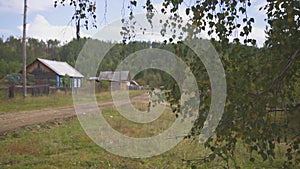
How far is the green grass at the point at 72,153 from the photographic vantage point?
661 cm

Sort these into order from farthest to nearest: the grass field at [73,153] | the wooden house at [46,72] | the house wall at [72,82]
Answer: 1. the wooden house at [46,72]
2. the house wall at [72,82]
3. the grass field at [73,153]

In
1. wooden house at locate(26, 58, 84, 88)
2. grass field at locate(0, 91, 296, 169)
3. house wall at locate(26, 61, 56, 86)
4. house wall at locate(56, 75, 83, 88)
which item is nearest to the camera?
grass field at locate(0, 91, 296, 169)

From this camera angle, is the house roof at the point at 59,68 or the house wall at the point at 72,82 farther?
the house roof at the point at 59,68

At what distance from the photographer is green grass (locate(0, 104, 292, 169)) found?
6.61 metres

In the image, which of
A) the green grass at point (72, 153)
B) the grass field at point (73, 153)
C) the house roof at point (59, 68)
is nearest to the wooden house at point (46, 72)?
the house roof at point (59, 68)

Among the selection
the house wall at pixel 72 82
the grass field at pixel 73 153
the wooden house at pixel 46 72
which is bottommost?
the grass field at pixel 73 153

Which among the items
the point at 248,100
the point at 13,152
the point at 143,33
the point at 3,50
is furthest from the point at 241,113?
the point at 3,50

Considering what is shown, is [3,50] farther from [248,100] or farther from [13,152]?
[248,100]

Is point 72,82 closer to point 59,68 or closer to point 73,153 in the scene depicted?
point 59,68

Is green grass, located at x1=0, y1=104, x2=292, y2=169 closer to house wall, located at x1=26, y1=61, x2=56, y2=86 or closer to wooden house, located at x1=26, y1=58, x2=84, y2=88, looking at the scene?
wooden house, located at x1=26, y1=58, x2=84, y2=88

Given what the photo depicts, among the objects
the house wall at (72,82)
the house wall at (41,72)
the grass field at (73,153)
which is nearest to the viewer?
the grass field at (73,153)

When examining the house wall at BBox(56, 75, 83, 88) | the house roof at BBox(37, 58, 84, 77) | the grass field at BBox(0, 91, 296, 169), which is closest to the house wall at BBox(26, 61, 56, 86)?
the house roof at BBox(37, 58, 84, 77)

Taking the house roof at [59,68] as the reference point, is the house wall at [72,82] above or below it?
below

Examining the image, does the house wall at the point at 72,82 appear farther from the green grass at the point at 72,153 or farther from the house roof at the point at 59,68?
the green grass at the point at 72,153
